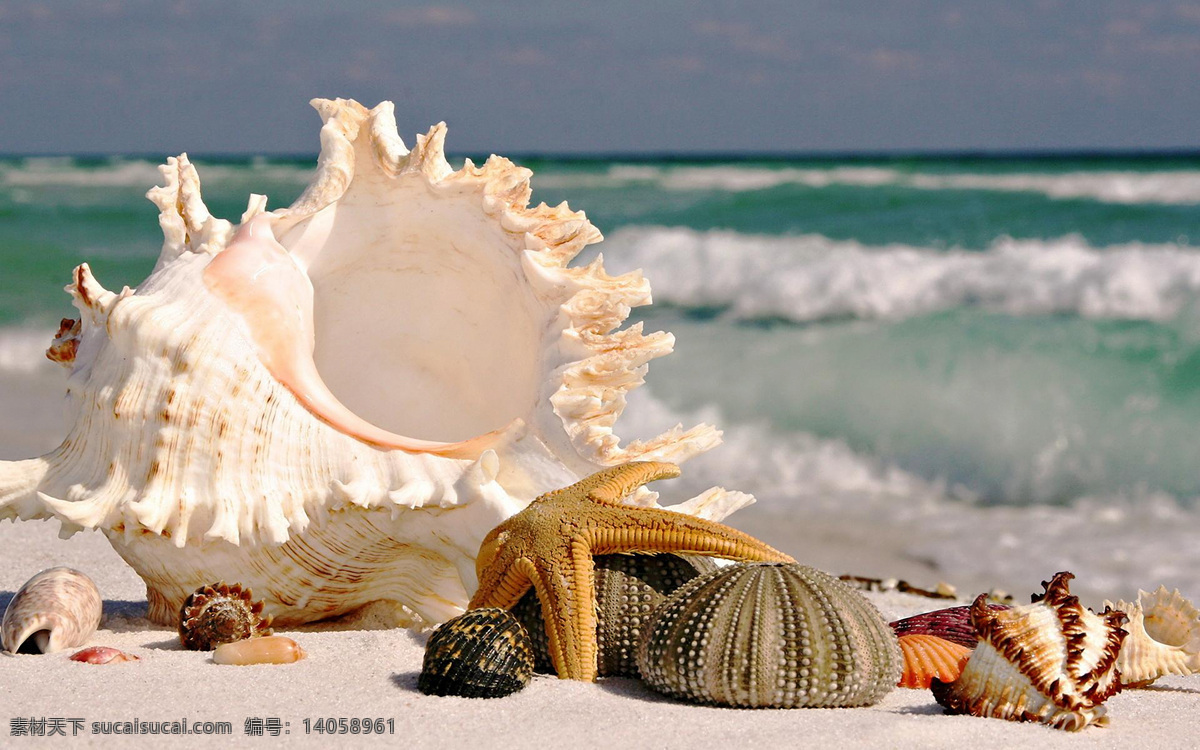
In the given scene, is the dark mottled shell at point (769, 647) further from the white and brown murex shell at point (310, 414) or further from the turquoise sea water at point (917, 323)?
the turquoise sea water at point (917, 323)

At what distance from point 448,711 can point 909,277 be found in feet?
34.1

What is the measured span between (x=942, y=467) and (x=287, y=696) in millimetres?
5271

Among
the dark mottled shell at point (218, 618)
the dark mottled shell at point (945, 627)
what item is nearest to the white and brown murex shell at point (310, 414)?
the dark mottled shell at point (218, 618)

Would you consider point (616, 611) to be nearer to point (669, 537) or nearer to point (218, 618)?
point (669, 537)

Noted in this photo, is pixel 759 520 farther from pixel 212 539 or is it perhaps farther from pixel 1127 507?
pixel 212 539

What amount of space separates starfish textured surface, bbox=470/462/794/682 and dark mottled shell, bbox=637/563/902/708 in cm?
17

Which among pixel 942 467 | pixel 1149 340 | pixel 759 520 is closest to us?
pixel 759 520

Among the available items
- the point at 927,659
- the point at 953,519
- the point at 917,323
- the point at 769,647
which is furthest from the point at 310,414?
the point at 917,323

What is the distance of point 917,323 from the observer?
10.6 m

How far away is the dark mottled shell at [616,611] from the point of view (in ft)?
9.30

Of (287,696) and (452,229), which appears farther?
(452,229)

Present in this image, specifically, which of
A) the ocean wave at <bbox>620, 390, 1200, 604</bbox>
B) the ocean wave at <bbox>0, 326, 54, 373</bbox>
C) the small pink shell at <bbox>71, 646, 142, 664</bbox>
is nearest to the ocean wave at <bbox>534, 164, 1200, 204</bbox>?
the ocean wave at <bbox>620, 390, 1200, 604</bbox>

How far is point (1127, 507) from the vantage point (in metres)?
6.58

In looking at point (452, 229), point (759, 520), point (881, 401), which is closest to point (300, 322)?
point (452, 229)
